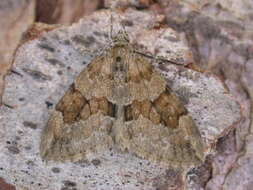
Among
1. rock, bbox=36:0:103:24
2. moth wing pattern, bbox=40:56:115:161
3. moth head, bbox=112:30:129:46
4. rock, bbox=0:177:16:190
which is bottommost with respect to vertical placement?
rock, bbox=0:177:16:190

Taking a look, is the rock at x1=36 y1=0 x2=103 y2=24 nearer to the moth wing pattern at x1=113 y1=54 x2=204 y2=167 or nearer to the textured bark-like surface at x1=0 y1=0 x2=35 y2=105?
the textured bark-like surface at x1=0 y1=0 x2=35 y2=105

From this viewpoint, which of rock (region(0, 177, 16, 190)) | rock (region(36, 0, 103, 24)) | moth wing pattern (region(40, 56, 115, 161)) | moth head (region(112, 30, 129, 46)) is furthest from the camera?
rock (region(36, 0, 103, 24))

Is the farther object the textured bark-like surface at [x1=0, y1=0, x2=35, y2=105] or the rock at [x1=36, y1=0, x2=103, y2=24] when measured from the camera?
the rock at [x1=36, y1=0, x2=103, y2=24]

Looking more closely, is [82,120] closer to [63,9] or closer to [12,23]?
[12,23]

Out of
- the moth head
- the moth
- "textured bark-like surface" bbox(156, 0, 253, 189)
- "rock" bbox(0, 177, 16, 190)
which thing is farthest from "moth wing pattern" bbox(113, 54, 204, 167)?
"rock" bbox(0, 177, 16, 190)

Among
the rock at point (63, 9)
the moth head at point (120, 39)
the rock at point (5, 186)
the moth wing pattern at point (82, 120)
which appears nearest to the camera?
the rock at point (5, 186)

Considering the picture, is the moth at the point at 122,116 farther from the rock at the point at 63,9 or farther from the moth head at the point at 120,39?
the rock at the point at 63,9

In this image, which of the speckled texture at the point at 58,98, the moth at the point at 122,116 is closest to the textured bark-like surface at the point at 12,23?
the speckled texture at the point at 58,98

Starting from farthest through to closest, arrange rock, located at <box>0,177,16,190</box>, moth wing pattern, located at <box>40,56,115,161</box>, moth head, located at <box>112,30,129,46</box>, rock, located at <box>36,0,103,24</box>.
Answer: rock, located at <box>36,0,103,24</box> → moth head, located at <box>112,30,129,46</box> → moth wing pattern, located at <box>40,56,115,161</box> → rock, located at <box>0,177,16,190</box>

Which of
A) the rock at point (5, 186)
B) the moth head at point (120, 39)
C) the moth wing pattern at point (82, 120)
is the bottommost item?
the rock at point (5, 186)
